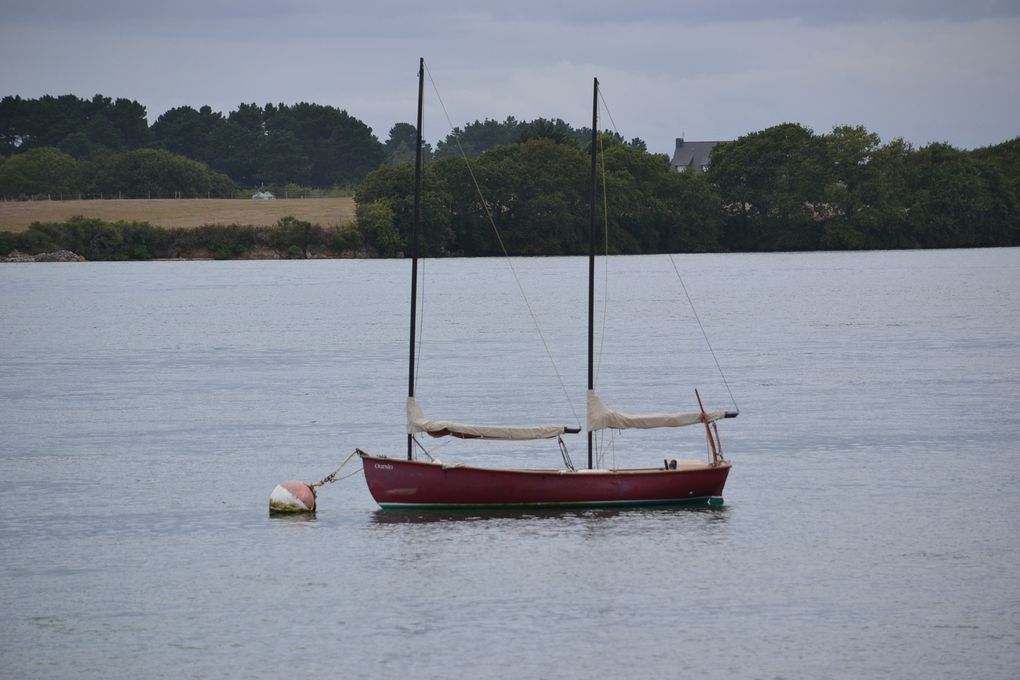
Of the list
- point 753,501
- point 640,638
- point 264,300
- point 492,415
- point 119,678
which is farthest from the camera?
point 264,300

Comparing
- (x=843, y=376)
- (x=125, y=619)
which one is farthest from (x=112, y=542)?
(x=843, y=376)

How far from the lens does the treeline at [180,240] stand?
591ft

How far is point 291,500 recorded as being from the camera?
32.3 meters

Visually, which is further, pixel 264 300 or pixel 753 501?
pixel 264 300

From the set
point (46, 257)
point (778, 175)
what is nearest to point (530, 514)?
point (46, 257)

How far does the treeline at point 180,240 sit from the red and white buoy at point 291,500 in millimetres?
148943

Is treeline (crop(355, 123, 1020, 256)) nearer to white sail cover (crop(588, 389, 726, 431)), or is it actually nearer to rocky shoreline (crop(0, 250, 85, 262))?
rocky shoreline (crop(0, 250, 85, 262))

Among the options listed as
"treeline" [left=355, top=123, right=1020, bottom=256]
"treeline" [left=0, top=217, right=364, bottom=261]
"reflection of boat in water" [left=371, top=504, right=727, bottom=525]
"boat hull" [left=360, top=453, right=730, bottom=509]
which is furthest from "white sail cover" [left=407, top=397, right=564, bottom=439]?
"treeline" [left=355, top=123, right=1020, bottom=256]

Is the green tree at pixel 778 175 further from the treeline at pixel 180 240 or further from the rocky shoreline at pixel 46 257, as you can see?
the rocky shoreline at pixel 46 257

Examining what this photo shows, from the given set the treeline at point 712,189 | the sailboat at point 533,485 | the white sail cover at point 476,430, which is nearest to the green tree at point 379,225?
the treeline at point 712,189

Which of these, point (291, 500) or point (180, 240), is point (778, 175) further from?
point (291, 500)

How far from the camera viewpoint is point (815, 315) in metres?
92.9

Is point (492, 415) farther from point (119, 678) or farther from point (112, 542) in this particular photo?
point (119, 678)

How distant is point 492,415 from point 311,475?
32.4 feet
